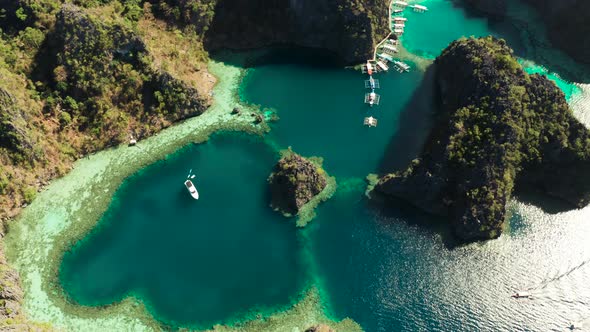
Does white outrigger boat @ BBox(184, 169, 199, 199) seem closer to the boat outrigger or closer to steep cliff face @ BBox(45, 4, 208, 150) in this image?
steep cliff face @ BBox(45, 4, 208, 150)

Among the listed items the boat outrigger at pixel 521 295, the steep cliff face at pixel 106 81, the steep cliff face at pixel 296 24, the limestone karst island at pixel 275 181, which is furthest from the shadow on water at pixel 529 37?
the steep cliff face at pixel 106 81

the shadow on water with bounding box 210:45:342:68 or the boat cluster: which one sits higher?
the boat cluster

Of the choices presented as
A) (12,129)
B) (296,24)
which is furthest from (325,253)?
(296,24)

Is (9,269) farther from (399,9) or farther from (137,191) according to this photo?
(399,9)

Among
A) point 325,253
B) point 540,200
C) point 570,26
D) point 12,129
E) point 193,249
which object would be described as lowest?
point 193,249

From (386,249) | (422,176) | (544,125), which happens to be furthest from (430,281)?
(544,125)

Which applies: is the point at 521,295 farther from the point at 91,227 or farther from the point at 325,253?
the point at 91,227

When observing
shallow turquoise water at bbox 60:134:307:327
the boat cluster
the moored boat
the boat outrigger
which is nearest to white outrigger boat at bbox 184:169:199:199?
the moored boat
